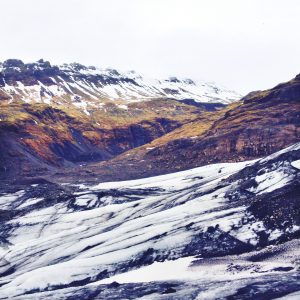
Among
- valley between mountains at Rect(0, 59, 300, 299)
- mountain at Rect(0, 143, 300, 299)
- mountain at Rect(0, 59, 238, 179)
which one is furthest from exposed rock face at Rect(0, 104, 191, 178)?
mountain at Rect(0, 143, 300, 299)

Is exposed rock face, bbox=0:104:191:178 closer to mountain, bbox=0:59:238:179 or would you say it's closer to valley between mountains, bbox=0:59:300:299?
mountain, bbox=0:59:238:179

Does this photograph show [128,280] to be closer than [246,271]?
No

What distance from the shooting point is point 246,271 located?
95.0ft

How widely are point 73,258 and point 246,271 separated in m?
13.7

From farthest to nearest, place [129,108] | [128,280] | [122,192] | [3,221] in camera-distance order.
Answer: [129,108], [122,192], [3,221], [128,280]

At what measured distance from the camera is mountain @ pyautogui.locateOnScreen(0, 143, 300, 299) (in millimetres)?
28750

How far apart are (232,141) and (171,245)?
2264 inches

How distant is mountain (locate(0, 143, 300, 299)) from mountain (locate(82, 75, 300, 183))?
30864mm

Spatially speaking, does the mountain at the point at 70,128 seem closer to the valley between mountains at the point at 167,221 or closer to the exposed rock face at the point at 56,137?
the exposed rock face at the point at 56,137

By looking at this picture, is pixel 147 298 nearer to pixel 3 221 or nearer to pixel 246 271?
pixel 246 271

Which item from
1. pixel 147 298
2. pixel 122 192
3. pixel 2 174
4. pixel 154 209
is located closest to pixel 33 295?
pixel 147 298

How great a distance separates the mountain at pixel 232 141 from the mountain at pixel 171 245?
30864 millimetres

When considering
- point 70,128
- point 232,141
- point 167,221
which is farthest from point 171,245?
point 70,128

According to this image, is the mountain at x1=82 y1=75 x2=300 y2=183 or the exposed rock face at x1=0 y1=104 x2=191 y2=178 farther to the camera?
the exposed rock face at x1=0 y1=104 x2=191 y2=178
